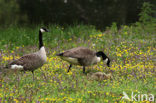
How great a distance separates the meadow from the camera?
812 cm

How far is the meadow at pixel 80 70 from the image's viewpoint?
8.12 metres

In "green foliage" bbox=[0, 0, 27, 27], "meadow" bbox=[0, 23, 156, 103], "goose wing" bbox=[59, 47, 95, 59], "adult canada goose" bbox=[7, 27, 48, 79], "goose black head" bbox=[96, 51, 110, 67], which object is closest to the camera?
"meadow" bbox=[0, 23, 156, 103]

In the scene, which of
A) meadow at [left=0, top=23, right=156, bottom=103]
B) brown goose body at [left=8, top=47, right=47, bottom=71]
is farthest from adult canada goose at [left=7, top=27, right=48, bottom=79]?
meadow at [left=0, top=23, right=156, bottom=103]

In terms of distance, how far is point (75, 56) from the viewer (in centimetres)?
1004

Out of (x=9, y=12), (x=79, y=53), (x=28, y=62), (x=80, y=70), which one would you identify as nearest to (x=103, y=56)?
(x=80, y=70)

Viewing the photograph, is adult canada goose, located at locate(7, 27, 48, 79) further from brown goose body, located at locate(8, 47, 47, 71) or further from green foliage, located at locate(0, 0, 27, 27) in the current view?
green foliage, located at locate(0, 0, 27, 27)

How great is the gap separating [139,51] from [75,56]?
4.39 m

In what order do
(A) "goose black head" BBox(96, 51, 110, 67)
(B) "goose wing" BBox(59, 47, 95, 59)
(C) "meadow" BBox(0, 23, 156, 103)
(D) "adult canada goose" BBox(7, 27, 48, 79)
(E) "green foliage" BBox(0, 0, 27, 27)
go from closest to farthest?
(C) "meadow" BBox(0, 23, 156, 103)
(D) "adult canada goose" BBox(7, 27, 48, 79)
(B) "goose wing" BBox(59, 47, 95, 59)
(A) "goose black head" BBox(96, 51, 110, 67)
(E) "green foliage" BBox(0, 0, 27, 27)

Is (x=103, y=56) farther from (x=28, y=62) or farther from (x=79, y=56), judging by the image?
(x=28, y=62)

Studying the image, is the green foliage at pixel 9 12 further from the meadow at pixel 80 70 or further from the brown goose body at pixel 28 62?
the brown goose body at pixel 28 62

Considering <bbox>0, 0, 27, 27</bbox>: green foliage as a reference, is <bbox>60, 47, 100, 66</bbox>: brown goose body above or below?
below

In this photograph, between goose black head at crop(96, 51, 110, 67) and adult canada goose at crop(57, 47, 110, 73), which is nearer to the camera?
adult canada goose at crop(57, 47, 110, 73)

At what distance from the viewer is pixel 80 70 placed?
37.2 feet

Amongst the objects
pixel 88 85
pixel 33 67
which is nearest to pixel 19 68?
pixel 33 67
